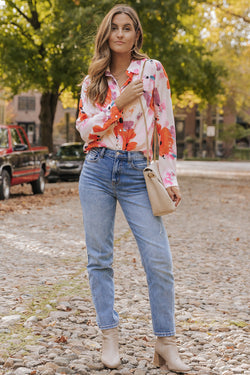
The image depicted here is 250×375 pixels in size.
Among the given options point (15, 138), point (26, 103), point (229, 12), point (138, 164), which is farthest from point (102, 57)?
point (26, 103)

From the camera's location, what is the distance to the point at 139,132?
3.08 metres

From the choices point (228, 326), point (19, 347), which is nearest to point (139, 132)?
point (19, 347)

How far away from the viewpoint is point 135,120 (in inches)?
121

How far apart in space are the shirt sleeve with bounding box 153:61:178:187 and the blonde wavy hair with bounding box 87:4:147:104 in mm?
188

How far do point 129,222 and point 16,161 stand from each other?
1132 cm

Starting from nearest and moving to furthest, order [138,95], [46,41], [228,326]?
[138,95], [228,326], [46,41]

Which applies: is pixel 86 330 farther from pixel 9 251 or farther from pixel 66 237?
pixel 66 237

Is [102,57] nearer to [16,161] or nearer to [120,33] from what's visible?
[120,33]

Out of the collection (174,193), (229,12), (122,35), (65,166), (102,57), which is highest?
(229,12)

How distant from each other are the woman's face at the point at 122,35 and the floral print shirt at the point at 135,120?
0.31ft

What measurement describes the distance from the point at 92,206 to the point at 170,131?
596mm

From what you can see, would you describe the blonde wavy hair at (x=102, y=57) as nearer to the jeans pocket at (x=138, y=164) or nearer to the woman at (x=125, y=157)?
the woman at (x=125, y=157)

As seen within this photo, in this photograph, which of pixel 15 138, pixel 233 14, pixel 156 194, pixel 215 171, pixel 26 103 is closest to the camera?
pixel 156 194

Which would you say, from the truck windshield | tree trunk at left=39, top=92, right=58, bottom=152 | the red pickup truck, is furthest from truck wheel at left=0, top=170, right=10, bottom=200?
tree trunk at left=39, top=92, right=58, bottom=152
